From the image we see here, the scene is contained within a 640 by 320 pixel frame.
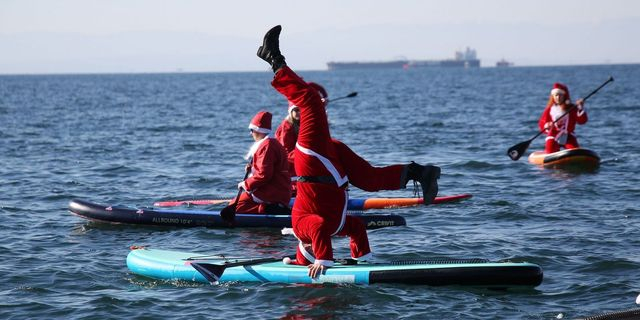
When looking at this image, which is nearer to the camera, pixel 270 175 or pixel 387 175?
pixel 387 175

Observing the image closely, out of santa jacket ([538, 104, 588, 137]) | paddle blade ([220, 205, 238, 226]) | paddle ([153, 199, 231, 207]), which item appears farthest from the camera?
santa jacket ([538, 104, 588, 137])

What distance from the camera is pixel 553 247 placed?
485 inches

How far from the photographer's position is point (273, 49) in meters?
9.29

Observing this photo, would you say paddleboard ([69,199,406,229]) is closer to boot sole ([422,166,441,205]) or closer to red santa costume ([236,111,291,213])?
red santa costume ([236,111,291,213])

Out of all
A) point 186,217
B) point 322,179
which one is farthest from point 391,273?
point 186,217

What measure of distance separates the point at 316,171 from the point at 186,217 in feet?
16.4

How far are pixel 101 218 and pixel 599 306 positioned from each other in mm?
7623

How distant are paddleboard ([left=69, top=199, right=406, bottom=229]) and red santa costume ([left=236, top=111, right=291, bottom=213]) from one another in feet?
0.61

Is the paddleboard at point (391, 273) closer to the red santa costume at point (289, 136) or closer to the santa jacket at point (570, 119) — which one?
the red santa costume at point (289, 136)

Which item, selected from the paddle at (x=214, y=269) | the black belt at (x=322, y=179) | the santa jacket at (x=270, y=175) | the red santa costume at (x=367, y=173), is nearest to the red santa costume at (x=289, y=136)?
the santa jacket at (x=270, y=175)

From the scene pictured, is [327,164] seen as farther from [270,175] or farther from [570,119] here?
[570,119]

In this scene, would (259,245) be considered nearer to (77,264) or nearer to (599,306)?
(77,264)

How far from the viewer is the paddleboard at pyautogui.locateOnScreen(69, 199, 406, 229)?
13602mm

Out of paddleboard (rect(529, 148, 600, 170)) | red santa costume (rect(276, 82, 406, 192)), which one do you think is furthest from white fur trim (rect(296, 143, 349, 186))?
paddleboard (rect(529, 148, 600, 170))
